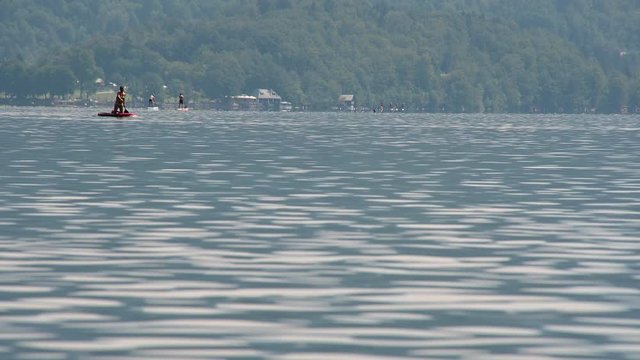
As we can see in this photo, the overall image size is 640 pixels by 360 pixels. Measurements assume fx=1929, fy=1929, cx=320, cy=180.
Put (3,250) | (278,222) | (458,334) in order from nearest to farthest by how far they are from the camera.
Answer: (458,334) → (3,250) → (278,222)

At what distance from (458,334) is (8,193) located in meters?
31.2

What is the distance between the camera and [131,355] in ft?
84.0

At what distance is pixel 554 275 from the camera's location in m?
35.4

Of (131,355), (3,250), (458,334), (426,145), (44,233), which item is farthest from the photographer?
(426,145)

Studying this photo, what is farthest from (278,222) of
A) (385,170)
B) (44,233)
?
(385,170)

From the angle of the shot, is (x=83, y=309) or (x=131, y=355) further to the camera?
(x=83, y=309)

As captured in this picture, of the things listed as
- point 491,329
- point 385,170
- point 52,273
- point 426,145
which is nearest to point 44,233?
point 52,273

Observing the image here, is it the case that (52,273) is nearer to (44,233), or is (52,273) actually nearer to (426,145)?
(44,233)

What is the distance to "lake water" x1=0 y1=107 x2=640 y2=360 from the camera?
27125mm

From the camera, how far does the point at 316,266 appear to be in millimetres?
36312

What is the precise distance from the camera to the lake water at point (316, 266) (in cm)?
2712

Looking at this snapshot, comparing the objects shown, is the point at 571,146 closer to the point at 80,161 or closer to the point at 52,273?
the point at 80,161

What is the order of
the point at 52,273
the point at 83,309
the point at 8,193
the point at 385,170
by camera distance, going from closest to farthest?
the point at 83,309, the point at 52,273, the point at 8,193, the point at 385,170

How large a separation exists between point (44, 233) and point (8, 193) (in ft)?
47.3
